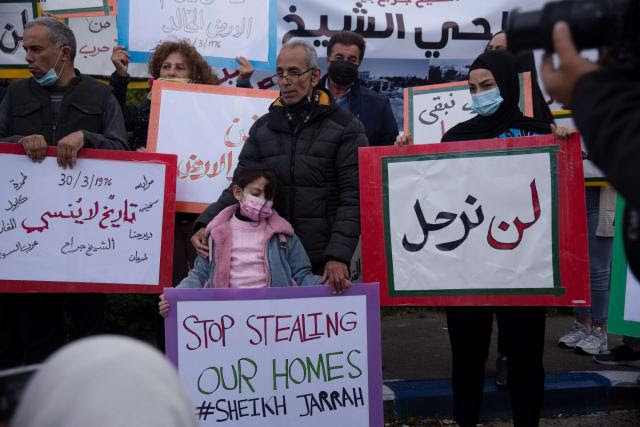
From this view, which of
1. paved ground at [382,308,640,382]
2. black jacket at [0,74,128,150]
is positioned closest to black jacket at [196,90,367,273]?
black jacket at [0,74,128,150]

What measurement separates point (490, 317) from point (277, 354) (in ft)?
3.31

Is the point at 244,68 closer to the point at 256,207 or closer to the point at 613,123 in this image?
the point at 256,207

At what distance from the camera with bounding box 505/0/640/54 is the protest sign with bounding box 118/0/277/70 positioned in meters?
3.85

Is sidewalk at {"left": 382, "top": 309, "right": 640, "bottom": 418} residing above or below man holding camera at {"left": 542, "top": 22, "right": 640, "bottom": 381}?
below

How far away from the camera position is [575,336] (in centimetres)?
571

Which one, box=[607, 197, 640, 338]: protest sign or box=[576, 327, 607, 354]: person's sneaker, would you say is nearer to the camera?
box=[607, 197, 640, 338]: protest sign

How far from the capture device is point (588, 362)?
17.6 ft

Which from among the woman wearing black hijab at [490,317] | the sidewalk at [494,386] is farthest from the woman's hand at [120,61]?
the sidewalk at [494,386]

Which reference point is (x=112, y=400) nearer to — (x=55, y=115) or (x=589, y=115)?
(x=589, y=115)

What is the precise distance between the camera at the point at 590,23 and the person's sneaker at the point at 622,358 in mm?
4079

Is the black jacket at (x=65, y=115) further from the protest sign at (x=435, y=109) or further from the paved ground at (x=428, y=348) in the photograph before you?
the paved ground at (x=428, y=348)

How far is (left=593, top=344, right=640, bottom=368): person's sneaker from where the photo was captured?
525 cm

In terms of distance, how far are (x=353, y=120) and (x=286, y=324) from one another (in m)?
1.00

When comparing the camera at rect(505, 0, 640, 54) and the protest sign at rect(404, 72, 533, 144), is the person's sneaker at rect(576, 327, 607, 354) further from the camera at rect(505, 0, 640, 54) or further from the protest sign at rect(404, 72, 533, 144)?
the camera at rect(505, 0, 640, 54)
